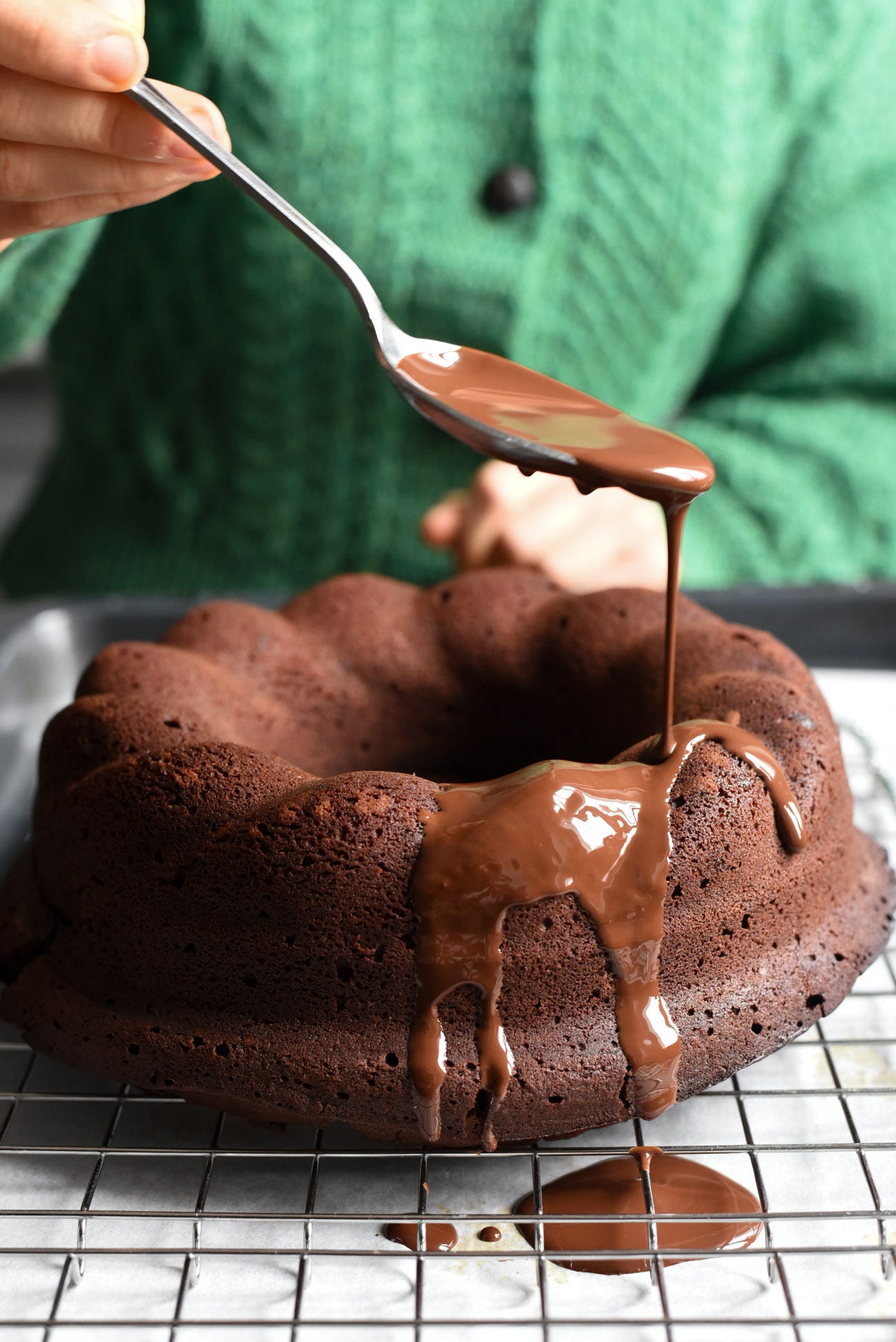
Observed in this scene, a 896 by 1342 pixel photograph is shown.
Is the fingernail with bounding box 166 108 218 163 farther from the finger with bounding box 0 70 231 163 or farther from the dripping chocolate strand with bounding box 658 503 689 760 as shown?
the dripping chocolate strand with bounding box 658 503 689 760

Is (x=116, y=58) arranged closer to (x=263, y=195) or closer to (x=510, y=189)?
(x=263, y=195)

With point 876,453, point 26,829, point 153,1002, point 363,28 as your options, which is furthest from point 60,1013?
point 876,453

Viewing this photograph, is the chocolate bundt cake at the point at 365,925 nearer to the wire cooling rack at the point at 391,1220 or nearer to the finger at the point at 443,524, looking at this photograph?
the wire cooling rack at the point at 391,1220

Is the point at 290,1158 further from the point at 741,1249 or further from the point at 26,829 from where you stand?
the point at 26,829

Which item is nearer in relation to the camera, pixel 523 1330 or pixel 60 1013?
pixel 523 1330

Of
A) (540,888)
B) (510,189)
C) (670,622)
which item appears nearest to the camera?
(540,888)

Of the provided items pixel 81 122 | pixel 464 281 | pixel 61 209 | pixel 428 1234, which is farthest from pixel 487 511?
pixel 428 1234

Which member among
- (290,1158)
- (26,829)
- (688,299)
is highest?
(688,299)

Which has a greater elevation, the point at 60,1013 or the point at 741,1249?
the point at 741,1249
